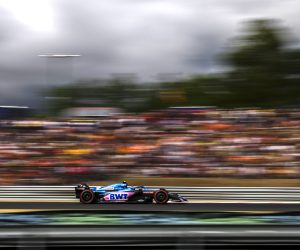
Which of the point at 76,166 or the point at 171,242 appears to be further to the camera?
the point at 76,166

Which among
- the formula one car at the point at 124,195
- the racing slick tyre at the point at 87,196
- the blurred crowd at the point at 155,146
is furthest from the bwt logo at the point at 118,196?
the blurred crowd at the point at 155,146

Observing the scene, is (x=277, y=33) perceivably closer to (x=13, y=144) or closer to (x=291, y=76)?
(x=291, y=76)

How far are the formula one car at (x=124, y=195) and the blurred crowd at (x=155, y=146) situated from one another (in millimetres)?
3147

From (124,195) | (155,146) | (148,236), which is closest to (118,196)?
(124,195)

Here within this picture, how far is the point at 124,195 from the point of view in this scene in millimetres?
12938

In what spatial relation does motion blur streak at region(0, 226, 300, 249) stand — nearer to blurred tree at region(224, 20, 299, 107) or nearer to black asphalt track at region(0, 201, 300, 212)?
black asphalt track at region(0, 201, 300, 212)

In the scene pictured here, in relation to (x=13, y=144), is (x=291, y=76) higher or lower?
higher

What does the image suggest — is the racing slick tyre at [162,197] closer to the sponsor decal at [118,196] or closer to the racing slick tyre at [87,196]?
the sponsor decal at [118,196]

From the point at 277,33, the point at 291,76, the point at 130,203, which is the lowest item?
the point at 130,203

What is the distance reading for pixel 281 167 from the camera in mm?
15617

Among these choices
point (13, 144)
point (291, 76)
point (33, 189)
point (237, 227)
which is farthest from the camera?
point (291, 76)

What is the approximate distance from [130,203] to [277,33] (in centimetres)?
3890

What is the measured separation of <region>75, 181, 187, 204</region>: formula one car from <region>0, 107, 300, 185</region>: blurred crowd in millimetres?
Result: 3147

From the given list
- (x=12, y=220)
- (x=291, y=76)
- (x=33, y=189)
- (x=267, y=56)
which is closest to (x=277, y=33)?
(x=267, y=56)
